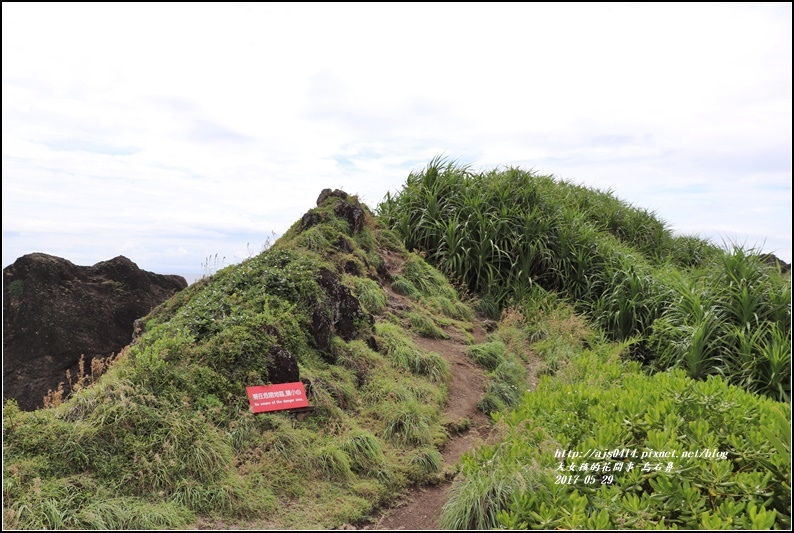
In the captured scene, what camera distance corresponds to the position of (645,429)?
4.45 metres

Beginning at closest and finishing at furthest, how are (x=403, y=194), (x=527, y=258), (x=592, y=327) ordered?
1. (x=592, y=327)
2. (x=527, y=258)
3. (x=403, y=194)

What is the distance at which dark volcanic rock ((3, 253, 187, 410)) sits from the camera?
8.53 meters

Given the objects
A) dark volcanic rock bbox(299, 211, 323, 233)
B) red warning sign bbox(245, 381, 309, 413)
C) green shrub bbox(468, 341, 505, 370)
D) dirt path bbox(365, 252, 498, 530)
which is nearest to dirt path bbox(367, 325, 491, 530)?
dirt path bbox(365, 252, 498, 530)

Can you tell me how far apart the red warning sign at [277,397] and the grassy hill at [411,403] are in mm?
92

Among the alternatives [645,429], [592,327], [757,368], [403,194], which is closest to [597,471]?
[645,429]

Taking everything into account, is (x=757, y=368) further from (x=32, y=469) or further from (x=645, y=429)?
(x=32, y=469)

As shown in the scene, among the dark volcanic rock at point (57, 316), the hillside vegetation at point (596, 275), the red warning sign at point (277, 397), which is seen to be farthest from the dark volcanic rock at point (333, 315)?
the dark volcanic rock at point (57, 316)

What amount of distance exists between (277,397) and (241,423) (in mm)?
437

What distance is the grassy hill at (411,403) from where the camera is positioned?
3.97 metres

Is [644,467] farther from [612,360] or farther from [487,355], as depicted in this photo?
[612,360]

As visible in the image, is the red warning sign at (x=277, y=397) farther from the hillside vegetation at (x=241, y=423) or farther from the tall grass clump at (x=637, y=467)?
the tall grass clump at (x=637, y=467)

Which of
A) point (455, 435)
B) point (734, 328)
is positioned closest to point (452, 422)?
point (455, 435)

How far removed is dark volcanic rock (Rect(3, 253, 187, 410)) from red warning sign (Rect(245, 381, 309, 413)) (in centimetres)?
445

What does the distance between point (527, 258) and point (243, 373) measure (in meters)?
6.46
